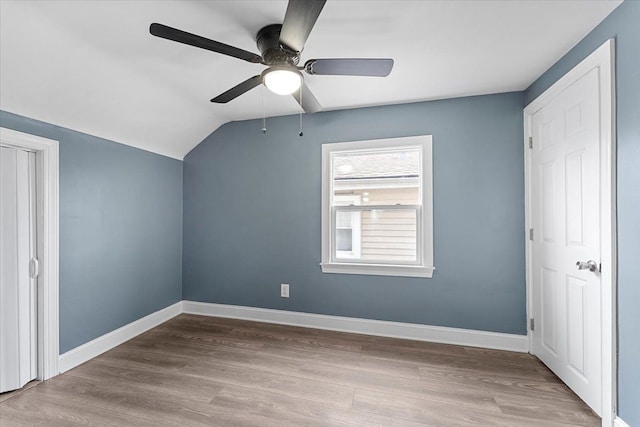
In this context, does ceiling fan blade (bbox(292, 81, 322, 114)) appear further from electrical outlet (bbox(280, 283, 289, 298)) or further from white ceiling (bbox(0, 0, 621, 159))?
electrical outlet (bbox(280, 283, 289, 298))

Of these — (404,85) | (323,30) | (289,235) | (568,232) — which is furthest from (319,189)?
(568,232)

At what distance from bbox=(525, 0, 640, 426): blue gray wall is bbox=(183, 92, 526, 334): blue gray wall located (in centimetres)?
106

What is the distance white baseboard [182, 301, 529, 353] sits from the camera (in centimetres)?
272

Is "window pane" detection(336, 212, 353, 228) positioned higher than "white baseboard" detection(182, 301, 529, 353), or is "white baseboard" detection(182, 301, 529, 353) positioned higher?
"window pane" detection(336, 212, 353, 228)

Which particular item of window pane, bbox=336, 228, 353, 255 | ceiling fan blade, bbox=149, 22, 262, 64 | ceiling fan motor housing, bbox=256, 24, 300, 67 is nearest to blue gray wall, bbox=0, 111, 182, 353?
ceiling fan blade, bbox=149, 22, 262, 64

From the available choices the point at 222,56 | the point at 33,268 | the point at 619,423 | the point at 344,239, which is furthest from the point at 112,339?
the point at 619,423

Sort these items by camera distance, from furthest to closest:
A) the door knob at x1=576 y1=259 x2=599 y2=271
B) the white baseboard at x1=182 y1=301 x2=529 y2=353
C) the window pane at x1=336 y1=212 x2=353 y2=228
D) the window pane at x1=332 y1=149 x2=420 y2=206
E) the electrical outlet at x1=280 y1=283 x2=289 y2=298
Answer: the electrical outlet at x1=280 y1=283 x2=289 y2=298
the window pane at x1=336 y1=212 x2=353 y2=228
the window pane at x1=332 y1=149 x2=420 y2=206
the white baseboard at x1=182 y1=301 x2=529 y2=353
the door knob at x1=576 y1=259 x2=599 y2=271

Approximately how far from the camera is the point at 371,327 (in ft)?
10.0

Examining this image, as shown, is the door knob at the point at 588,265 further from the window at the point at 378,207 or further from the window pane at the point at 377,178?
the window pane at the point at 377,178

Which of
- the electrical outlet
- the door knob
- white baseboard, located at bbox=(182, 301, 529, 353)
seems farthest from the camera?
the electrical outlet

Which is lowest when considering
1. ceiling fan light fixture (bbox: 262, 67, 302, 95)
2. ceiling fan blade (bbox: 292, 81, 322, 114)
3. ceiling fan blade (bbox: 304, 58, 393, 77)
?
ceiling fan light fixture (bbox: 262, 67, 302, 95)

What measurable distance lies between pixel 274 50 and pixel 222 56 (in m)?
0.60

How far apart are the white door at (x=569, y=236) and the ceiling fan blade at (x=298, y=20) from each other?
180 centimetres

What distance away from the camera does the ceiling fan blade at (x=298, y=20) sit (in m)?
1.23
